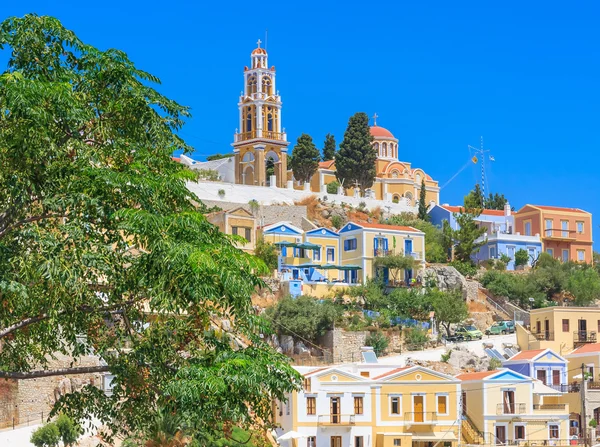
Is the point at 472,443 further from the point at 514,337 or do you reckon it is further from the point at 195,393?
the point at 195,393

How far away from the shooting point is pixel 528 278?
78.5 meters

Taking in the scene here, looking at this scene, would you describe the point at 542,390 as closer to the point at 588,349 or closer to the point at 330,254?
the point at 588,349

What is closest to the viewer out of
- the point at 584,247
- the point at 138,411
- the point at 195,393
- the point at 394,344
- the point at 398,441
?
the point at 195,393

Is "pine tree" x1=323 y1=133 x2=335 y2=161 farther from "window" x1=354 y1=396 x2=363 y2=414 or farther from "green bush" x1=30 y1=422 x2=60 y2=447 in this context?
"green bush" x1=30 y1=422 x2=60 y2=447

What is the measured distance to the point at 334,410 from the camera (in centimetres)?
5259

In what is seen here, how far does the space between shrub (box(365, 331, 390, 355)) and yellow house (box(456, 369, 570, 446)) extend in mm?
9322

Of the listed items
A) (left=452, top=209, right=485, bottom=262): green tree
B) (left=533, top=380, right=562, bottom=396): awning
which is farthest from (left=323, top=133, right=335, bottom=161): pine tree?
(left=533, top=380, right=562, bottom=396): awning

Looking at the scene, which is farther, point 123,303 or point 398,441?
point 398,441

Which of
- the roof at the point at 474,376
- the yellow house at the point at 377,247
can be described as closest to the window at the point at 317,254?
the yellow house at the point at 377,247

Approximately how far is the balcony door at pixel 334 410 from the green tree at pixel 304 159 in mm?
45571

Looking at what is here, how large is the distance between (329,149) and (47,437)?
238 ft

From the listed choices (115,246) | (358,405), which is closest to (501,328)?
(358,405)

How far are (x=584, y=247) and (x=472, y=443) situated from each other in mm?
39560

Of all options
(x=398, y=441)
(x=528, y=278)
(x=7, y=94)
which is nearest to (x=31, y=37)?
(x=7, y=94)
